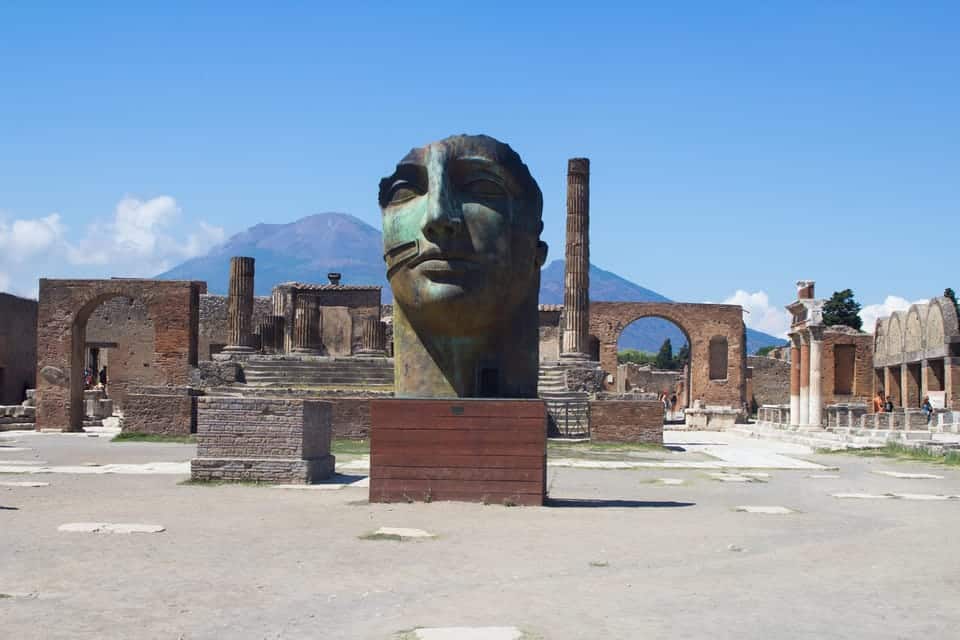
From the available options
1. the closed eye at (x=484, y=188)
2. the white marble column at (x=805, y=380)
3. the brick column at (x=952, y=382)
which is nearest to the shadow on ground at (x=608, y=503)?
the closed eye at (x=484, y=188)

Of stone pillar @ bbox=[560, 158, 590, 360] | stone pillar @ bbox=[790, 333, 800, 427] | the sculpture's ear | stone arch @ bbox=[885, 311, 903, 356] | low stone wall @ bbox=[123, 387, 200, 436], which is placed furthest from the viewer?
stone arch @ bbox=[885, 311, 903, 356]

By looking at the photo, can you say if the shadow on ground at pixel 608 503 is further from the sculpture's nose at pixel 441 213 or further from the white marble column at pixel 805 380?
the white marble column at pixel 805 380

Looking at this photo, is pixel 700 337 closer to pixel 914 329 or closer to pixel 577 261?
pixel 914 329

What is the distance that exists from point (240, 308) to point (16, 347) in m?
9.56

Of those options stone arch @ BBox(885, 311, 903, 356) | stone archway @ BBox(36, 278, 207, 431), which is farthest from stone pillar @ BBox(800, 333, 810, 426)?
stone archway @ BBox(36, 278, 207, 431)

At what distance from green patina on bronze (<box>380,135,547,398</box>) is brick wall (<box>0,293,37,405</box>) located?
27.1 m

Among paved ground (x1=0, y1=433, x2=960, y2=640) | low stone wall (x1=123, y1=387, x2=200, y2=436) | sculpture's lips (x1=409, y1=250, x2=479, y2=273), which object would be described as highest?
sculpture's lips (x1=409, y1=250, x2=479, y2=273)

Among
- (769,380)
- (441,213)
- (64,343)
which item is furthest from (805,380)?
(441,213)

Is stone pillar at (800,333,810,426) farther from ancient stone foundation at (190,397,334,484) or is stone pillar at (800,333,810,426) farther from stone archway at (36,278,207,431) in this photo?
ancient stone foundation at (190,397,334,484)

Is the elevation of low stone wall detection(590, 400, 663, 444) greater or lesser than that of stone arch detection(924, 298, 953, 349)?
lesser

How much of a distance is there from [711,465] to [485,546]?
35.1 ft

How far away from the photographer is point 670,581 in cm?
627

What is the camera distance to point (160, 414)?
22016 millimetres

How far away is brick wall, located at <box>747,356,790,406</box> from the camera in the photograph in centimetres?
5219
